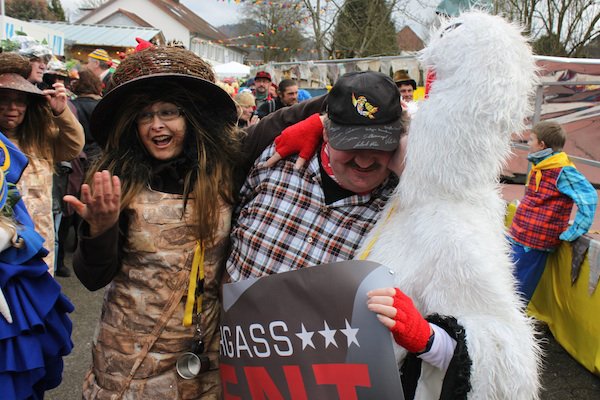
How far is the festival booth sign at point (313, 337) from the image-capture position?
1271mm

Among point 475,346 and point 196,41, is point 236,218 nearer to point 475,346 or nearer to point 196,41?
point 475,346

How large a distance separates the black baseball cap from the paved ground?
2543 mm

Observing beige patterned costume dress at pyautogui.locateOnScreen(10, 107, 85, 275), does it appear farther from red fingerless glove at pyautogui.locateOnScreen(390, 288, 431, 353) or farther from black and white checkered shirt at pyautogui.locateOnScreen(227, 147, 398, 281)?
red fingerless glove at pyautogui.locateOnScreen(390, 288, 431, 353)

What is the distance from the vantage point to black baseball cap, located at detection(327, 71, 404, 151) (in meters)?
1.47

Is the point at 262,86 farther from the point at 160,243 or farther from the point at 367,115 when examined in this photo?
the point at 367,115

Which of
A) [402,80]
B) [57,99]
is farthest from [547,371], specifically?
[402,80]

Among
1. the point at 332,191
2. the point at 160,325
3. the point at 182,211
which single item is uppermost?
the point at 332,191

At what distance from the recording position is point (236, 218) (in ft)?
6.04

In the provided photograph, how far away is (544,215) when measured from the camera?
13.5 ft

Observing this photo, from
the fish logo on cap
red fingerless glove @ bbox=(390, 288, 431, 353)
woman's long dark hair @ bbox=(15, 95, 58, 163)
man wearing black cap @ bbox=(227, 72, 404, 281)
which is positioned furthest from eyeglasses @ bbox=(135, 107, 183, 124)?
woman's long dark hair @ bbox=(15, 95, 58, 163)

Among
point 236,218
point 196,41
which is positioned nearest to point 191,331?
point 236,218

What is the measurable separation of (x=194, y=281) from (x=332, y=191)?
55cm

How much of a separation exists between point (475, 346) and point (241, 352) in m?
0.66

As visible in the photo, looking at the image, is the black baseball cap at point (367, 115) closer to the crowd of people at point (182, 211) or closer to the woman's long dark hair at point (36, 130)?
the crowd of people at point (182, 211)
